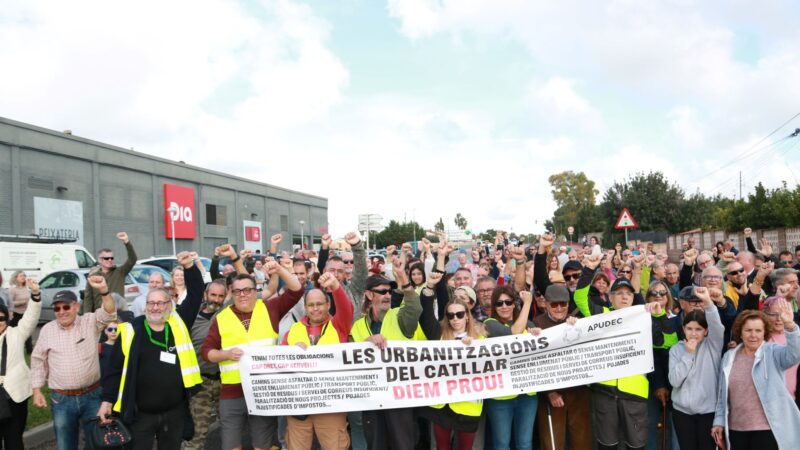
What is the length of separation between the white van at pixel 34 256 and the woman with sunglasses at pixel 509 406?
12.9 metres

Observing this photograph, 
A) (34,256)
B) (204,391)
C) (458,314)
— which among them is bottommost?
(204,391)

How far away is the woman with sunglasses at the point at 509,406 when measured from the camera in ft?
15.3

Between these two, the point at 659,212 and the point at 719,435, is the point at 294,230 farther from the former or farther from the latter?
the point at 719,435

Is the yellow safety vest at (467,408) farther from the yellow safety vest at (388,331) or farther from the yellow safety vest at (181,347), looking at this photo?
the yellow safety vest at (181,347)

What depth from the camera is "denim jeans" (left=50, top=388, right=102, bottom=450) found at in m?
4.61

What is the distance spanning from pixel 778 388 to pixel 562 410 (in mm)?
1654

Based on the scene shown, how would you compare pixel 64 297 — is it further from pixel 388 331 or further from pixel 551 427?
pixel 551 427

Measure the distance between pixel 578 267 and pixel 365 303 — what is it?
249 centimetres

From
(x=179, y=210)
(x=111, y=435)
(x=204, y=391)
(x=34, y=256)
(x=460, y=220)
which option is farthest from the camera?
Result: (x=460, y=220)

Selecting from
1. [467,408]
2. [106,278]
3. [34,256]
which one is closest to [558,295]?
[467,408]

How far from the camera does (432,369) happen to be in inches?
183

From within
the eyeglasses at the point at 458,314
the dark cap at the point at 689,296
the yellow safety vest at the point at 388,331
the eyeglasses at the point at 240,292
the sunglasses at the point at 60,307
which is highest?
the eyeglasses at the point at 240,292

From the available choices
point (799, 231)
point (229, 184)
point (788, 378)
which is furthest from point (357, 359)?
point (229, 184)

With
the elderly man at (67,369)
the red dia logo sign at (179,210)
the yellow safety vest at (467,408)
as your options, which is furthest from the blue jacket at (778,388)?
the red dia logo sign at (179,210)
